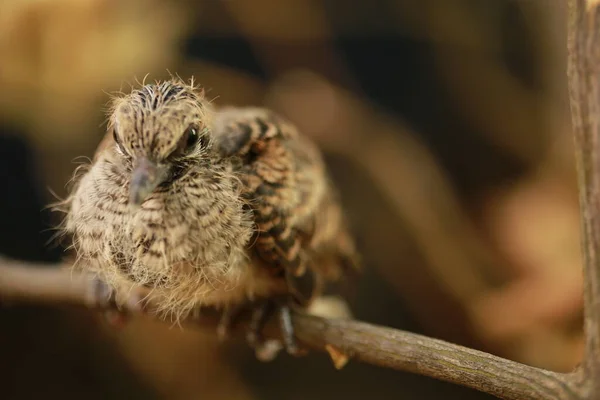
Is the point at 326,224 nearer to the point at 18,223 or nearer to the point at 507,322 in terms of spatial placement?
the point at 507,322

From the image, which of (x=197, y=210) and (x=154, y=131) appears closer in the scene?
(x=154, y=131)

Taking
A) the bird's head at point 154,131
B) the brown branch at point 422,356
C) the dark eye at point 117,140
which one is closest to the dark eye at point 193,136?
the bird's head at point 154,131

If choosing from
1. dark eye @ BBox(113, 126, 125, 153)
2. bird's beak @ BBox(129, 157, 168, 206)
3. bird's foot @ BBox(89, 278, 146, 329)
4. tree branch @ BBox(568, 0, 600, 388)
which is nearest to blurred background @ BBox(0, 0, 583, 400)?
bird's foot @ BBox(89, 278, 146, 329)

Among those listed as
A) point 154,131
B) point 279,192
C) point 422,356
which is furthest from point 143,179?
point 422,356

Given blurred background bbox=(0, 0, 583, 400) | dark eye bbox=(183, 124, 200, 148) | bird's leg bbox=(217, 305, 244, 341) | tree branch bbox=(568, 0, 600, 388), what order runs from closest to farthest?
tree branch bbox=(568, 0, 600, 388) < dark eye bbox=(183, 124, 200, 148) < bird's leg bbox=(217, 305, 244, 341) < blurred background bbox=(0, 0, 583, 400)

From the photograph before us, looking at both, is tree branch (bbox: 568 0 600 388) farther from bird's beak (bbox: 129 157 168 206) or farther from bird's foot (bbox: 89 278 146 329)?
bird's foot (bbox: 89 278 146 329)

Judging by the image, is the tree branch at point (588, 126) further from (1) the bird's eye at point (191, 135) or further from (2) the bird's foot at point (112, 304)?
(2) the bird's foot at point (112, 304)

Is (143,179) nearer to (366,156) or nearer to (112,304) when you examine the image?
(112,304)
